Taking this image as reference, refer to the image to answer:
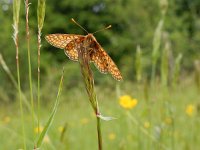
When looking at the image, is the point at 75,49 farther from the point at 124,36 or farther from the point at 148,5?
the point at 124,36

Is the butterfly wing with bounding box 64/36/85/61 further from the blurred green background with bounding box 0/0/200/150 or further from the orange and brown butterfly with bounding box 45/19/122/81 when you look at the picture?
the blurred green background with bounding box 0/0/200/150

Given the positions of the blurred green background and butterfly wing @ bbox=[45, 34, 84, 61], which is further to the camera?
the blurred green background

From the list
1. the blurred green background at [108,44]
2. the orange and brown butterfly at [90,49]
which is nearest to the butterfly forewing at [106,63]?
the orange and brown butterfly at [90,49]

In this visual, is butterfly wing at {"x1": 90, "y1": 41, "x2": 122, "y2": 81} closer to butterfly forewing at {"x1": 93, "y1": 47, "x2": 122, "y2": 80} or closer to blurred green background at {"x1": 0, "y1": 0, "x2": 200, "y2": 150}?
butterfly forewing at {"x1": 93, "y1": 47, "x2": 122, "y2": 80}

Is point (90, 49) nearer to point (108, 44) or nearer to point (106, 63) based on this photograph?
point (106, 63)

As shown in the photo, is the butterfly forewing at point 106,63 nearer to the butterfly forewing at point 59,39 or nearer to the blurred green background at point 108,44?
the butterfly forewing at point 59,39

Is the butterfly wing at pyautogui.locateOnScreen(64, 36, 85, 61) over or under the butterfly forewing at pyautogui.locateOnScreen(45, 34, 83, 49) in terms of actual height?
under

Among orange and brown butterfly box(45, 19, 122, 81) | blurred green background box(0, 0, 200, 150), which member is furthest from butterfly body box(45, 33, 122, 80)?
blurred green background box(0, 0, 200, 150)
